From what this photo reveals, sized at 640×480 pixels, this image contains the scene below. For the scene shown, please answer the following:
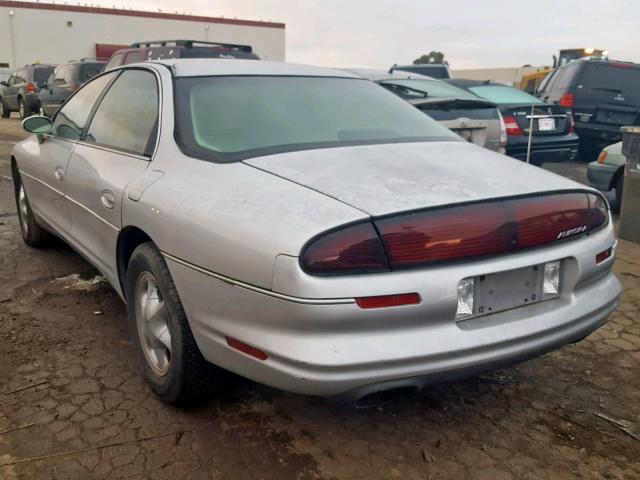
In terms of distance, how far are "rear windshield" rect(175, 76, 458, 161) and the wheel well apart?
46 centimetres

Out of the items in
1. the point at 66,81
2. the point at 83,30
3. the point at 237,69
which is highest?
the point at 83,30

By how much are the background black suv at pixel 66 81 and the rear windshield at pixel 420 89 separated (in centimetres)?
857

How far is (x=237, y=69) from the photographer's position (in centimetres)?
337

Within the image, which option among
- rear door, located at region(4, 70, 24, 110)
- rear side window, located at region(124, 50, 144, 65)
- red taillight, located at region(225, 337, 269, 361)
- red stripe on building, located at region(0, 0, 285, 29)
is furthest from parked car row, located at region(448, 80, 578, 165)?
red stripe on building, located at region(0, 0, 285, 29)

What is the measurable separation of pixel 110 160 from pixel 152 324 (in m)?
0.98

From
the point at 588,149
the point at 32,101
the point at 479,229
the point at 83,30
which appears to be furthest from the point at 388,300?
the point at 83,30

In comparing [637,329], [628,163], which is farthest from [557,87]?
[637,329]

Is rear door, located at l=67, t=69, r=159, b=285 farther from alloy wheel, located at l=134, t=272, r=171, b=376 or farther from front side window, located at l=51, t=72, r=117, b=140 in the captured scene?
alloy wheel, located at l=134, t=272, r=171, b=376

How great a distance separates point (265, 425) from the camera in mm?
2668

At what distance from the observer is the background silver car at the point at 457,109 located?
21.0 feet

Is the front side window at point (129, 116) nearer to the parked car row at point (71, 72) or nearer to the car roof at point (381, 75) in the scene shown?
the car roof at point (381, 75)

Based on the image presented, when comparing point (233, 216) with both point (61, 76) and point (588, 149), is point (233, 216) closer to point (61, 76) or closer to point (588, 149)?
point (588, 149)

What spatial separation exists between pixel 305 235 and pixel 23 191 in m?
3.76

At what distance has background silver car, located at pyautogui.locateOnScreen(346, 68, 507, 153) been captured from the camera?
6398 mm
